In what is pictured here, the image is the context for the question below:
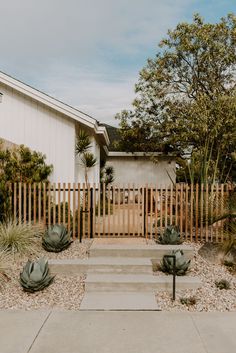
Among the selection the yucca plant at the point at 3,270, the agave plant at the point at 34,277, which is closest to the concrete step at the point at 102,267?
the agave plant at the point at 34,277

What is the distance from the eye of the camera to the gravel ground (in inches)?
261

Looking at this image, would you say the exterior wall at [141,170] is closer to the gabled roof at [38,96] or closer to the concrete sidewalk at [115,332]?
the gabled roof at [38,96]

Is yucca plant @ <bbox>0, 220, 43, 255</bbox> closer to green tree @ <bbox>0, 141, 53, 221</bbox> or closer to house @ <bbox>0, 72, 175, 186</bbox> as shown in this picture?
green tree @ <bbox>0, 141, 53, 221</bbox>

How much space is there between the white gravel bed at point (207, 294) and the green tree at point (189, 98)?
31.9ft

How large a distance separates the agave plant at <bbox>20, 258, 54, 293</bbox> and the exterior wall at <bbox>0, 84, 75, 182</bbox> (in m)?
6.59

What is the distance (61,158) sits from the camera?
45.1 feet

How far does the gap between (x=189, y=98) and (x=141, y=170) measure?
4.69 metres

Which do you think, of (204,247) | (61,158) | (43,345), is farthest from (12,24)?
(43,345)

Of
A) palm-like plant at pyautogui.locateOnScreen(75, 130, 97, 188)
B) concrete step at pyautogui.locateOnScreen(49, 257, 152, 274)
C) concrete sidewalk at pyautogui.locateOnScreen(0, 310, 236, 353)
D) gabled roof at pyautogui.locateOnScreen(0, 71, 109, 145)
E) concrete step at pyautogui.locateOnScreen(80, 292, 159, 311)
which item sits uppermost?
gabled roof at pyautogui.locateOnScreen(0, 71, 109, 145)

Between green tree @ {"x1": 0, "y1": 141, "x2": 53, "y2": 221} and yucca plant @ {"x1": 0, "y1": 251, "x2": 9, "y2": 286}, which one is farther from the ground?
green tree @ {"x1": 0, "y1": 141, "x2": 53, "y2": 221}

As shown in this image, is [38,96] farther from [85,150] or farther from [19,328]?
[19,328]

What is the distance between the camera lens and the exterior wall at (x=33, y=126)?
44.4 feet

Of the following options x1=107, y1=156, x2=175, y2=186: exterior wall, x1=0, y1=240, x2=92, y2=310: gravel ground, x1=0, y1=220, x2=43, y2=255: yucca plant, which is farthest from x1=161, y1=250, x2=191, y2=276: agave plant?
x1=107, y1=156, x2=175, y2=186: exterior wall

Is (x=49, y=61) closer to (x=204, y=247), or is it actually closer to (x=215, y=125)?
(x=215, y=125)
